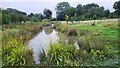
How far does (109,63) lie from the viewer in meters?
5.41

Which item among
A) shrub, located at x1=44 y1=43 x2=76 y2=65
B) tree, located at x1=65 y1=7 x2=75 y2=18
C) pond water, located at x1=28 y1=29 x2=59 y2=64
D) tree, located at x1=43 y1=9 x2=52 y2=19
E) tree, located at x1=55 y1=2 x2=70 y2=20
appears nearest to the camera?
shrub, located at x1=44 y1=43 x2=76 y2=65

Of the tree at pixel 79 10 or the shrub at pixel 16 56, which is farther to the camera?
the tree at pixel 79 10

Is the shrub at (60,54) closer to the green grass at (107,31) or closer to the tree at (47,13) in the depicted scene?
the green grass at (107,31)

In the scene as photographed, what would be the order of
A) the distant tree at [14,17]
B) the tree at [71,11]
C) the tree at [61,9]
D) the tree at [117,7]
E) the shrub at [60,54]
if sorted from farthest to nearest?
the tree at [71,11], the tree at [61,9], the tree at [117,7], the distant tree at [14,17], the shrub at [60,54]

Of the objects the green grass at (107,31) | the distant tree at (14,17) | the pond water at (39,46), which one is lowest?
the green grass at (107,31)

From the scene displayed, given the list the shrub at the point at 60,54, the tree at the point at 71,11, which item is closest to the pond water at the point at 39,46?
the shrub at the point at 60,54

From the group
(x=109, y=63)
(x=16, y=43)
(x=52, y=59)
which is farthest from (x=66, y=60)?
(x=16, y=43)

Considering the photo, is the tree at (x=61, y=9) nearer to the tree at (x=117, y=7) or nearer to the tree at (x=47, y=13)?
the tree at (x=47, y=13)

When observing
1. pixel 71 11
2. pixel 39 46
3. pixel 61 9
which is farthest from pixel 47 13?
pixel 39 46

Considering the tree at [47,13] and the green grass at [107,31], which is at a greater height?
the tree at [47,13]

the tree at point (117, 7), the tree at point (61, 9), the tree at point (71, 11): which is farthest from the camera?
the tree at point (71, 11)

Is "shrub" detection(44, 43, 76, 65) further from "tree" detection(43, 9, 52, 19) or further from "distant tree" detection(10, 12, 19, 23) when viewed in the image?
"tree" detection(43, 9, 52, 19)

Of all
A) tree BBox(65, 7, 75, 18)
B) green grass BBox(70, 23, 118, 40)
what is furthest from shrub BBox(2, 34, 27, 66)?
tree BBox(65, 7, 75, 18)

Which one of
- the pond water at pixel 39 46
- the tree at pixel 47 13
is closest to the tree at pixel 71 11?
the tree at pixel 47 13
